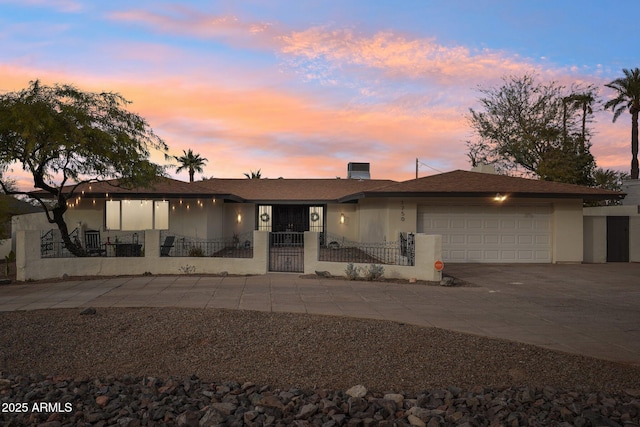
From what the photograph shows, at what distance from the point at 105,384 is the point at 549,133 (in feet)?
122

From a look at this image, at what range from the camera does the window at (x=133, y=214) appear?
850 inches

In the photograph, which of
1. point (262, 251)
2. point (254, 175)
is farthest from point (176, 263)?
point (254, 175)

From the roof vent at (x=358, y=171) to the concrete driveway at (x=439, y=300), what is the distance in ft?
65.5

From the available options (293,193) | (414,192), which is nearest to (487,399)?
(414,192)

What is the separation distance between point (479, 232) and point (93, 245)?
1544 cm

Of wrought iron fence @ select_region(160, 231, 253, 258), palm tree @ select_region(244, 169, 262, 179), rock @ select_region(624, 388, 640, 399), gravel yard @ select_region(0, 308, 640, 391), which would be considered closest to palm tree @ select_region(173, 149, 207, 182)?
palm tree @ select_region(244, 169, 262, 179)

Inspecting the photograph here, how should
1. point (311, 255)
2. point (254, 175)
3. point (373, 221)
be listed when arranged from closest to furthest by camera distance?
point (311, 255) → point (373, 221) → point (254, 175)

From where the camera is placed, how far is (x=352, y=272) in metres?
14.0

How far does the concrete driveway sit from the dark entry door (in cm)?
576

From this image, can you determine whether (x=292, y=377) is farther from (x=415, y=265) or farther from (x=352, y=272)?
(x=415, y=265)

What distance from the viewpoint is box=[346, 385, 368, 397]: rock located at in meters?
5.57

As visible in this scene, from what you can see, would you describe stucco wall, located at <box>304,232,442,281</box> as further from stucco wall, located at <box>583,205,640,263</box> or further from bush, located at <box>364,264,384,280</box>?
stucco wall, located at <box>583,205,640,263</box>

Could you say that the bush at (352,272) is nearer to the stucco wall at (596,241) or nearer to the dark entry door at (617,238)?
the stucco wall at (596,241)

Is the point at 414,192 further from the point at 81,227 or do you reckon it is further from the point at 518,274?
the point at 81,227
